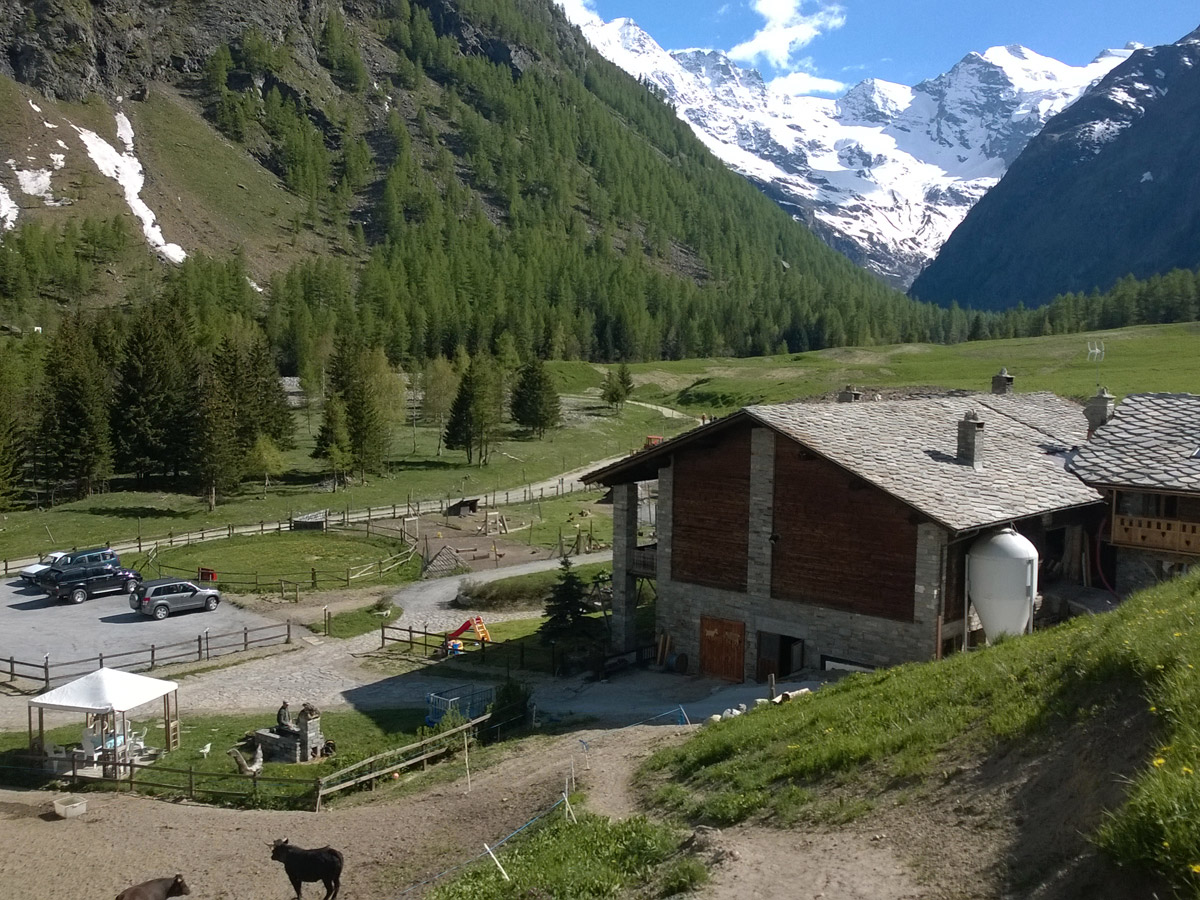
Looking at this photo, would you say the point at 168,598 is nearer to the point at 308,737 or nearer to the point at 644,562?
the point at 308,737

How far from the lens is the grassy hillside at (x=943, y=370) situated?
94.6 m

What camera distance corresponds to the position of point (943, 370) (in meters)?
116

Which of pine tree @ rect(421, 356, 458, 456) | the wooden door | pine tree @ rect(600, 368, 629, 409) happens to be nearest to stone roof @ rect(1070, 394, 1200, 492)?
the wooden door

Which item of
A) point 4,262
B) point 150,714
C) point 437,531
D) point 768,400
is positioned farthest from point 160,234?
point 150,714

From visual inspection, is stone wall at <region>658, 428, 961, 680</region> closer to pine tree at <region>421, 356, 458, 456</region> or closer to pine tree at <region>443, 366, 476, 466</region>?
pine tree at <region>443, 366, 476, 466</region>

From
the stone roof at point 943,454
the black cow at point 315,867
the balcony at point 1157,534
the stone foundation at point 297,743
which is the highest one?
the stone roof at point 943,454

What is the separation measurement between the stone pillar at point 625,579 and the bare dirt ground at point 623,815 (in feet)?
30.0

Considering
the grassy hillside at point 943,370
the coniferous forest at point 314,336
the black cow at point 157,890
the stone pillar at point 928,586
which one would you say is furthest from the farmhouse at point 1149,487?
the grassy hillside at point 943,370

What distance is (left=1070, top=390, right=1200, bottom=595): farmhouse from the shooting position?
27.7 metres

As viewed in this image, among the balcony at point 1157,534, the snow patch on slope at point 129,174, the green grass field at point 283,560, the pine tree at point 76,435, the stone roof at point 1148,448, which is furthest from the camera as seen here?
the snow patch on slope at point 129,174

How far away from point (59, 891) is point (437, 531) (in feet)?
133

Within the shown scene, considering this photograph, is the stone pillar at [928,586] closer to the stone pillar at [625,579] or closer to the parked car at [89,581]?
the stone pillar at [625,579]

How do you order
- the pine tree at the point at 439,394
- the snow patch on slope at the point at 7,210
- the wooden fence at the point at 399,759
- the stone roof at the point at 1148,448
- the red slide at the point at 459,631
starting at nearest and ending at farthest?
1. the wooden fence at the point at 399,759
2. the stone roof at the point at 1148,448
3. the red slide at the point at 459,631
4. the pine tree at the point at 439,394
5. the snow patch on slope at the point at 7,210

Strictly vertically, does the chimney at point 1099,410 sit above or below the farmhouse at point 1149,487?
above
